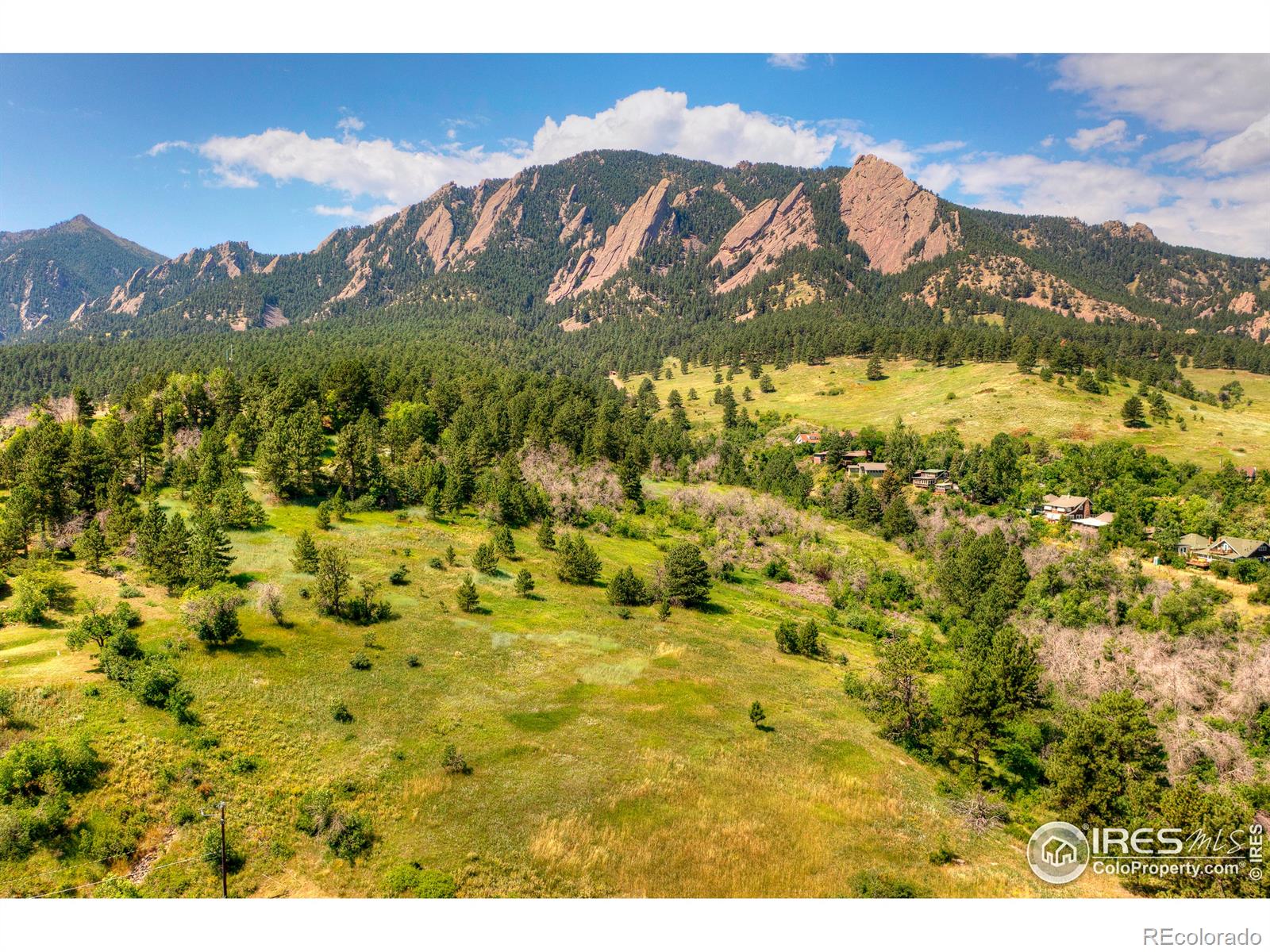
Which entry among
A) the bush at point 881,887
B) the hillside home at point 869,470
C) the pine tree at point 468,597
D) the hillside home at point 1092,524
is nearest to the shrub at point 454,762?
the bush at point 881,887

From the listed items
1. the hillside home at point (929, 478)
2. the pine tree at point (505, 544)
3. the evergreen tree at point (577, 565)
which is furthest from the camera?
the hillside home at point (929, 478)

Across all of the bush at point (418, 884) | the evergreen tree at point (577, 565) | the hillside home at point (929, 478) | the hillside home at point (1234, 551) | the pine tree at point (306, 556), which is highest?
the hillside home at point (929, 478)

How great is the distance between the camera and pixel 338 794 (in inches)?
1362

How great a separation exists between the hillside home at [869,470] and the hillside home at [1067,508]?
102ft

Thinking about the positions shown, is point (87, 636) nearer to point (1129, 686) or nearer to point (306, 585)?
point (306, 585)

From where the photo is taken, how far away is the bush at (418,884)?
28.1 m

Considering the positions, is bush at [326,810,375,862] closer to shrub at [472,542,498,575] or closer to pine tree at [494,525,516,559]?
shrub at [472,542,498,575]

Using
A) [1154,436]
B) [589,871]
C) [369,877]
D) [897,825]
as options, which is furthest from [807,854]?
[1154,436]

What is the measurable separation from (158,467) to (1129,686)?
132017 millimetres

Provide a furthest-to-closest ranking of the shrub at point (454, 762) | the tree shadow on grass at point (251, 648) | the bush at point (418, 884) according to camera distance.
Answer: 1. the tree shadow on grass at point (251, 648)
2. the shrub at point (454, 762)
3. the bush at point (418, 884)

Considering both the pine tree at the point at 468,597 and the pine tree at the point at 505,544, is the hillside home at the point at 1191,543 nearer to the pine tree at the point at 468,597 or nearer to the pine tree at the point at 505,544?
the pine tree at the point at 505,544

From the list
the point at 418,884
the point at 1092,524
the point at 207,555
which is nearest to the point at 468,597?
the point at 207,555

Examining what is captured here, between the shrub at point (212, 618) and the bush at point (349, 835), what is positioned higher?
the shrub at point (212, 618)

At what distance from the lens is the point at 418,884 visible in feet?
94.4
